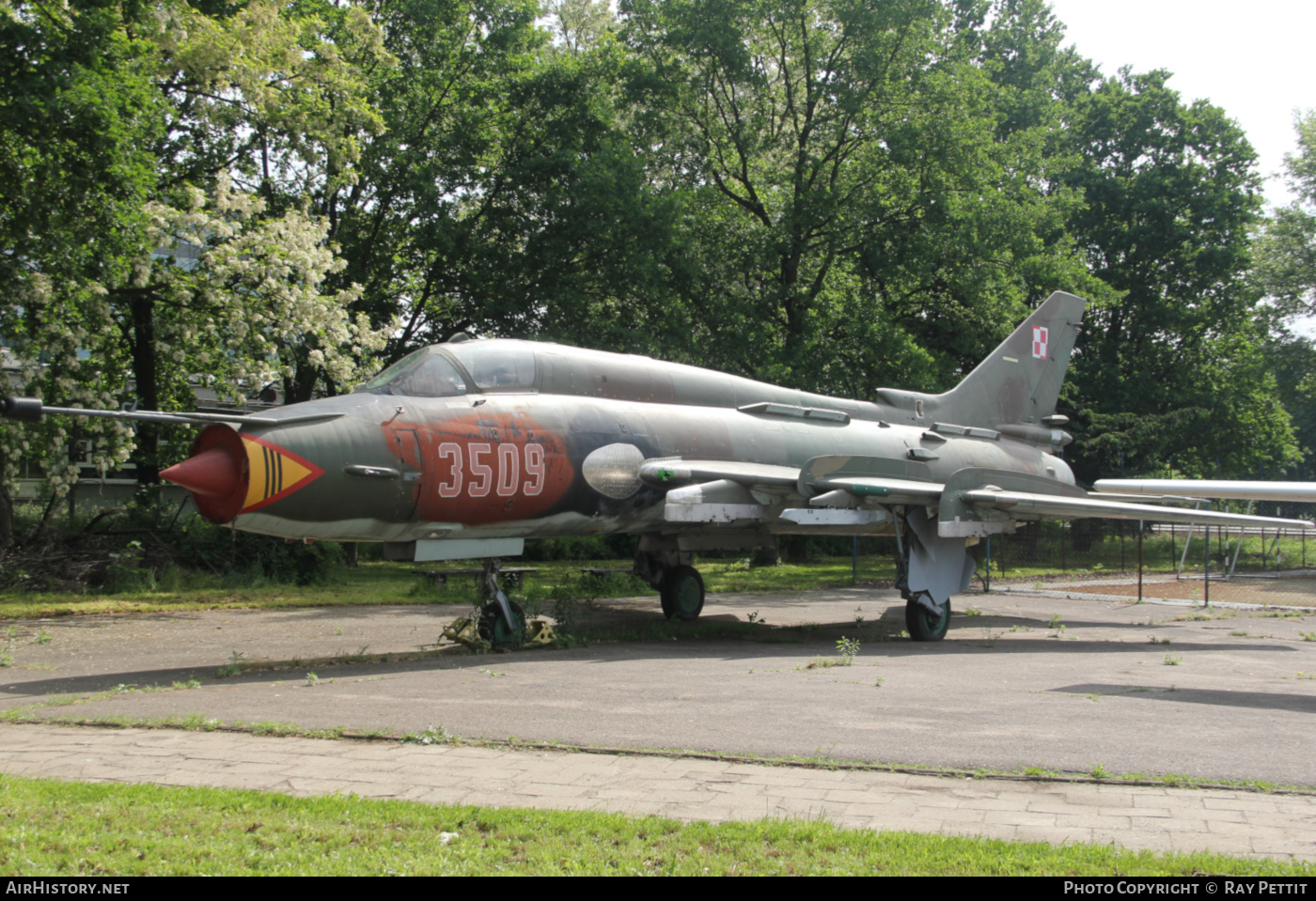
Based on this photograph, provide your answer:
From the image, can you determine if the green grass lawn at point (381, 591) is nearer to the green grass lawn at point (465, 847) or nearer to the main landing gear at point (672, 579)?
the main landing gear at point (672, 579)

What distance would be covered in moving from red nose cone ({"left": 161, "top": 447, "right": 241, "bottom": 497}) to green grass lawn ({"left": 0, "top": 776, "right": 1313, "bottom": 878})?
4.07 meters

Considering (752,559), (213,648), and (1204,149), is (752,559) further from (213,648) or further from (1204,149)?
(1204,149)

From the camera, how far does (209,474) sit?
8695 mm

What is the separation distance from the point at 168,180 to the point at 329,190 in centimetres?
402

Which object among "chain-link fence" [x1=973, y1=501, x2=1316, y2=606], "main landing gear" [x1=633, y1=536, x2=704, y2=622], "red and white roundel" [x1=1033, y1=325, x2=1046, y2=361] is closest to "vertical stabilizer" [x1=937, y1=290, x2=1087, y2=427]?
"red and white roundel" [x1=1033, y1=325, x2=1046, y2=361]

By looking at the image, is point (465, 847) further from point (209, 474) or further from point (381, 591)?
point (381, 591)

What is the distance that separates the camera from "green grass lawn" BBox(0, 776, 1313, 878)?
13.4 feet

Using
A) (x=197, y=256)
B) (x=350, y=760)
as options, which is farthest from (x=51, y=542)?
(x=350, y=760)

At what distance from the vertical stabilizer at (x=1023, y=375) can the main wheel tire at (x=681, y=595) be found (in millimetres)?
5598

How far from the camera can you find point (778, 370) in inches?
997

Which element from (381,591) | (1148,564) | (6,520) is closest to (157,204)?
(6,520)

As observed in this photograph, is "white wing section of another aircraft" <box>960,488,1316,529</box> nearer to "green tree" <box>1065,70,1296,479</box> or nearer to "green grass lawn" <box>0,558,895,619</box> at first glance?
"green grass lawn" <box>0,558,895,619</box>

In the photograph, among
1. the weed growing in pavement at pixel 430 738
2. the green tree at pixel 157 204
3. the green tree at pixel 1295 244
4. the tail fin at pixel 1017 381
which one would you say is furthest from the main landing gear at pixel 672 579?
the green tree at pixel 1295 244

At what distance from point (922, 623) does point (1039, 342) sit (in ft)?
24.8
